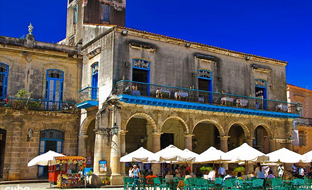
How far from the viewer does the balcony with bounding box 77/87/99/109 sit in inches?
797

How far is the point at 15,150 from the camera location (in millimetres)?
20188

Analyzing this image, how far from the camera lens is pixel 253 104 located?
79.2ft

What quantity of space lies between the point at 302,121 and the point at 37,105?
70.4ft

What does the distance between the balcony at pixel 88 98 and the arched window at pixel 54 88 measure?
5.18 ft

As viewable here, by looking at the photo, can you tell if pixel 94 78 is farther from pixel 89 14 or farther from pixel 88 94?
pixel 89 14

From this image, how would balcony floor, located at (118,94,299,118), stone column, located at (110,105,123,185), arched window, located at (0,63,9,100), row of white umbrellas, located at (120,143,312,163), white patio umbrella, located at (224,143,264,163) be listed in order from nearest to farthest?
white patio umbrella, located at (224,143,264,163) < row of white umbrellas, located at (120,143,312,163) < stone column, located at (110,105,123,185) < balcony floor, located at (118,94,299,118) < arched window, located at (0,63,9,100)

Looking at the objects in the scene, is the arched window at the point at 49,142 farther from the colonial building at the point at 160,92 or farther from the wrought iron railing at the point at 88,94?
the wrought iron railing at the point at 88,94

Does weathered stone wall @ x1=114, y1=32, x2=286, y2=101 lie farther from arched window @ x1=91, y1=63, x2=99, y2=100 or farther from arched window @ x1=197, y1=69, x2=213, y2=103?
arched window @ x1=91, y1=63, x2=99, y2=100

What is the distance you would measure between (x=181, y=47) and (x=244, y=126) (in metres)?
6.34

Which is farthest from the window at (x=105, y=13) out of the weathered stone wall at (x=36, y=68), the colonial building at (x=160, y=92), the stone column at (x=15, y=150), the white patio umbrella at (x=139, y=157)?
the white patio umbrella at (x=139, y=157)

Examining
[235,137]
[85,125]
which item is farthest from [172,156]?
[235,137]

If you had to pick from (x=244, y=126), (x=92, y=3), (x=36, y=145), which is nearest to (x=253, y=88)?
(x=244, y=126)

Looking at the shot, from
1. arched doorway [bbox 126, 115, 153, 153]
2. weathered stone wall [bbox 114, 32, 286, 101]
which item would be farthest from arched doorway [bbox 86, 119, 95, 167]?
weathered stone wall [bbox 114, 32, 286, 101]

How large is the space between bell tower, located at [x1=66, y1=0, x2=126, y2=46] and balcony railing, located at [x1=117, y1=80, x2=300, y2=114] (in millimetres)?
6448
